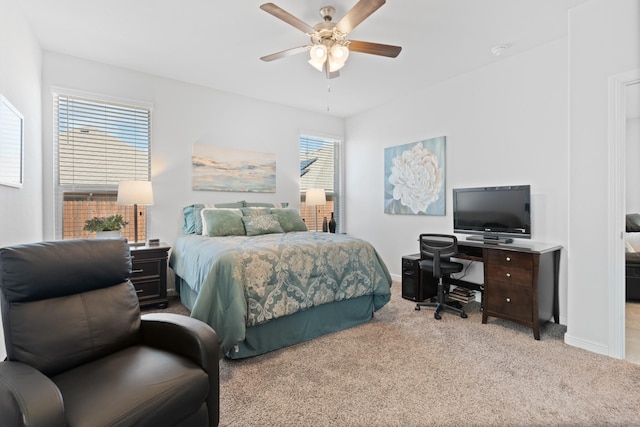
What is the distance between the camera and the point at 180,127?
4.08 m

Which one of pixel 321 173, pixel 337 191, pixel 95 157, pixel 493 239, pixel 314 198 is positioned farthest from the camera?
pixel 337 191

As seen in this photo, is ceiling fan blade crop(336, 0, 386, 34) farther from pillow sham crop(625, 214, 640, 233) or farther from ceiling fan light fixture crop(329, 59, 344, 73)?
pillow sham crop(625, 214, 640, 233)

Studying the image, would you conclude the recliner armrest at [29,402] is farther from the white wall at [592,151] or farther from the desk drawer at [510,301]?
the white wall at [592,151]

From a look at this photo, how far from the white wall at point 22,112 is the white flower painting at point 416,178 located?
4.24m

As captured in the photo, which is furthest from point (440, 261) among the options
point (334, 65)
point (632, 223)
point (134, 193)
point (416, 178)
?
point (134, 193)

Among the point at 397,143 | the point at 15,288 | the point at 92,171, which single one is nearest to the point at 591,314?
the point at 397,143

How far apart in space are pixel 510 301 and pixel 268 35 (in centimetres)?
342

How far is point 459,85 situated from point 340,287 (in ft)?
9.76

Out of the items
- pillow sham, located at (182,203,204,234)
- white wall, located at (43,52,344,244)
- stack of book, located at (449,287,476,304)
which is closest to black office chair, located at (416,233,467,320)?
stack of book, located at (449,287,476,304)

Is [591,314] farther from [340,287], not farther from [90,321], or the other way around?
[90,321]

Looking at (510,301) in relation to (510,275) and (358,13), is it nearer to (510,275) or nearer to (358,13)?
(510,275)

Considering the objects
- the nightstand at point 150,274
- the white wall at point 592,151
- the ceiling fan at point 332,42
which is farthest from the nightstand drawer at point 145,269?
the white wall at point 592,151

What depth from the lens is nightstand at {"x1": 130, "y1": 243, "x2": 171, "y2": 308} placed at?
3354mm

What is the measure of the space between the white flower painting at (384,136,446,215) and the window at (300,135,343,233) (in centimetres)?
112
